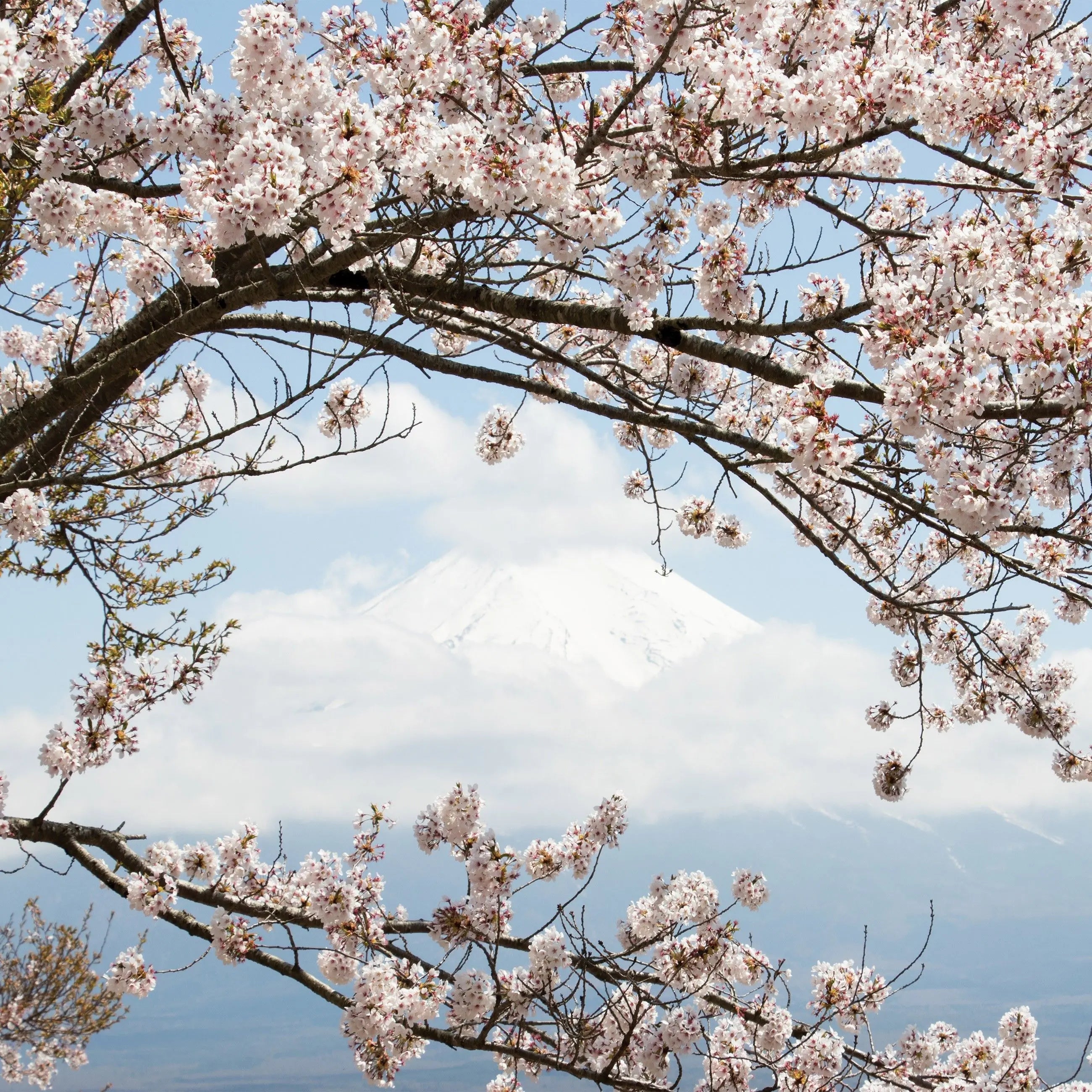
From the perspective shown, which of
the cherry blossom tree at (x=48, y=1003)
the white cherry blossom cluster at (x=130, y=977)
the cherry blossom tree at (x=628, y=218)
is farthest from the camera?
the cherry blossom tree at (x=48, y=1003)

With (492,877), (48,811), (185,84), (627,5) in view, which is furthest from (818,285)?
(48,811)

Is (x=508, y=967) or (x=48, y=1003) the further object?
(x=48, y=1003)

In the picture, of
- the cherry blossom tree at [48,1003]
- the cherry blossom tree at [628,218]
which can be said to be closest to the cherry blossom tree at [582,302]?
the cherry blossom tree at [628,218]

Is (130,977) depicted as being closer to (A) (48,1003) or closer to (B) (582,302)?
(B) (582,302)

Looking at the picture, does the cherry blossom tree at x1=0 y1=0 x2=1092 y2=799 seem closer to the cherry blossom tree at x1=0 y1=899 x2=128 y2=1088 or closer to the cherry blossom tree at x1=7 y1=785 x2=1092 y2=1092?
the cherry blossom tree at x1=7 y1=785 x2=1092 y2=1092

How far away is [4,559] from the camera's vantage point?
747 centimetres

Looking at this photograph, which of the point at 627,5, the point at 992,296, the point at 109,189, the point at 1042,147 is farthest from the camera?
the point at 627,5

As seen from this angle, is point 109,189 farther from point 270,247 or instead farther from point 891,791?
point 891,791

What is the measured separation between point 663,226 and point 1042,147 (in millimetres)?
1629

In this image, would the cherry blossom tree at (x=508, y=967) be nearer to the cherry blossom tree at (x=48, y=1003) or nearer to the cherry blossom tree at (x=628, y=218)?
the cherry blossom tree at (x=628, y=218)

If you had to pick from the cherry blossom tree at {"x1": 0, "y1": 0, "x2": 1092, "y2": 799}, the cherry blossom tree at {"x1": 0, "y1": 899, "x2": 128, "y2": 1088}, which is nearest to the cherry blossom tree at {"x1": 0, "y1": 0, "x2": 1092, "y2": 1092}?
the cherry blossom tree at {"x1": 0, "y1": 0, "x2": 1092, "y2": 799}

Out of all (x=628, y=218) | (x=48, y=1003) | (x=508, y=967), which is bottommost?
(x=508, y=967)

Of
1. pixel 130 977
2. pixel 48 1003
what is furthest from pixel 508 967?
pixel 48 1003

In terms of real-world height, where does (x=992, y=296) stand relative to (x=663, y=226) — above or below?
below
